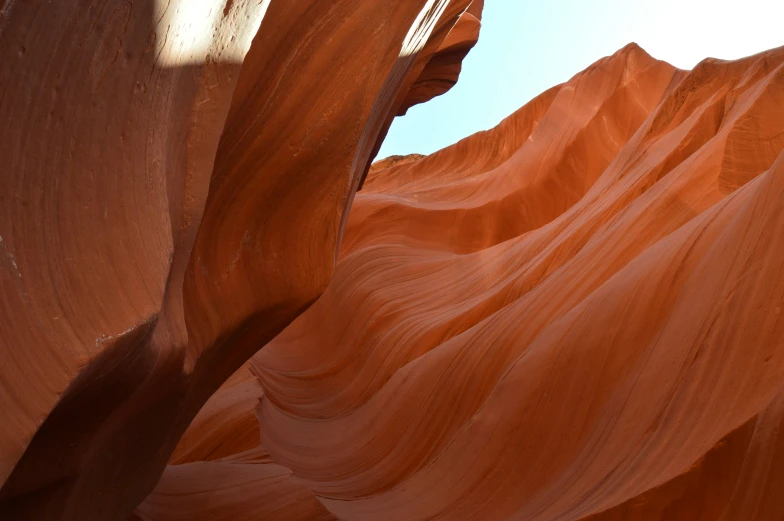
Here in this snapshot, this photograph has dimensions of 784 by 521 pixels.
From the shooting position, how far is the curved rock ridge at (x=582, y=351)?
304 centimetres

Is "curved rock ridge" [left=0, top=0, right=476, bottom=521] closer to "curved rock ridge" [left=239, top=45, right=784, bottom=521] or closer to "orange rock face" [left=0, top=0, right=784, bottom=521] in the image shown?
"orange rock face" [left=0, top=0, right=784, bottom=521]

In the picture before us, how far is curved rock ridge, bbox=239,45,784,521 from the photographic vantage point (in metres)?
3.04

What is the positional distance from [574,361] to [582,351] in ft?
0.23

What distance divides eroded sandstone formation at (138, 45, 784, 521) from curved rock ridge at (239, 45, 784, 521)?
0.04 feet

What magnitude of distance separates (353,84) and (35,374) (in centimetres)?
222

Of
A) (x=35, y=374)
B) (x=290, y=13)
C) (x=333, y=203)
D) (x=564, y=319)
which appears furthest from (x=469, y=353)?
(x=35, y=374)

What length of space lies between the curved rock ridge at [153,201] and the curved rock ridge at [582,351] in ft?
3.49

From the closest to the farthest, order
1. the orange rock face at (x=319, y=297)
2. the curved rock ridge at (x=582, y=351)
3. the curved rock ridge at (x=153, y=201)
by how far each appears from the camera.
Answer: the curved rock ridge at (x=153, y=201), the orange rock face at (x=319, y=297), the curved rock ridge at (x=582, y=351)

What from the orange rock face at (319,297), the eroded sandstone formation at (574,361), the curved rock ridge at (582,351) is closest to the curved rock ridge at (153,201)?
the orange rock face at (319,297)

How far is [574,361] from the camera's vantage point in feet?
13.4

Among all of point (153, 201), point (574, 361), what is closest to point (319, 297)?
point (574, 361)

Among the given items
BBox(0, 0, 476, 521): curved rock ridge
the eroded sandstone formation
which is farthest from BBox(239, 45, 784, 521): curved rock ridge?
BBox(0, 0, 476, 521): curved rock ridge

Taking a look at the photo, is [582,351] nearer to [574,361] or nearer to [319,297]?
[574,361]

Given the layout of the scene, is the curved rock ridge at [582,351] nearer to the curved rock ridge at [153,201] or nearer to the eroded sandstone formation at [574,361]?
the eroded sandstone formation at [574,361]
